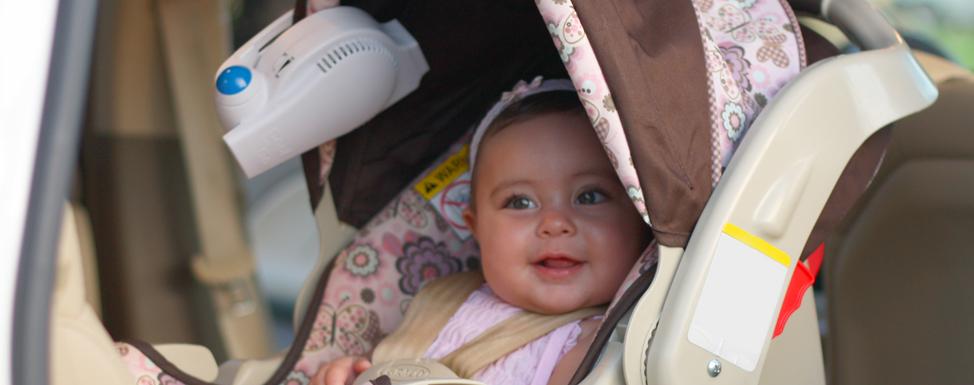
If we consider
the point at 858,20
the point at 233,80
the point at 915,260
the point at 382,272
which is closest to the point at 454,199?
the point at 382,272

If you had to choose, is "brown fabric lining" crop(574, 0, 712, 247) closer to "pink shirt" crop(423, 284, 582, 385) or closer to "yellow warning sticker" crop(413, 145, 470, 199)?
"pink shirt" crop(423, 284, 582, 385)

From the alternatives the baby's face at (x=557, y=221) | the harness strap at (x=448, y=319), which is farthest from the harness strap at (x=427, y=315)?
the baby's face at (x=557, y=221)

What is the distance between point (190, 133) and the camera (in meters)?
2.01

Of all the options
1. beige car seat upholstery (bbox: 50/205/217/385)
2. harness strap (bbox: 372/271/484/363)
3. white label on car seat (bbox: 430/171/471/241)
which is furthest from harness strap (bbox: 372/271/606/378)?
beige car seat upholstery (bbox: 50/205/217/385)

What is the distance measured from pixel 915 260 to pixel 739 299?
72cm

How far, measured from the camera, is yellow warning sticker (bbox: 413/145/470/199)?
47.3 inches

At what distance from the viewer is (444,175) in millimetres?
1206

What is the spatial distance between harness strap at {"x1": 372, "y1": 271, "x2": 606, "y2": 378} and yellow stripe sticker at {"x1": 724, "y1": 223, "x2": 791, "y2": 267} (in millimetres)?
264

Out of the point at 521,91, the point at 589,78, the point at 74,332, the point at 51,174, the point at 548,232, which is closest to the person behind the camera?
the point at 51,174

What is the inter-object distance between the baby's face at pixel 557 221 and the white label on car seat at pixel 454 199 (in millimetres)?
194

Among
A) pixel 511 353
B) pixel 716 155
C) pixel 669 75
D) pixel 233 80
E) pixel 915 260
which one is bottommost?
pixel 915 260

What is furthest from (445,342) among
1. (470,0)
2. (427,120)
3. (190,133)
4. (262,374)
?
(190,133)

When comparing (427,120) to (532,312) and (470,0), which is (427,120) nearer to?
(470,0)

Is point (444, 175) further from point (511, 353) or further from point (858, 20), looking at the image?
point (858, 20)
